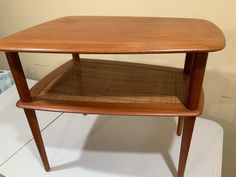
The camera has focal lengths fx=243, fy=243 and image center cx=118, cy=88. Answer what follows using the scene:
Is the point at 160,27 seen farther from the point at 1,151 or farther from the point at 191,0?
the point at 1,151

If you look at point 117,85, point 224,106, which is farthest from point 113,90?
point 224,106

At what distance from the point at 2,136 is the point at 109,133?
16.3 inches

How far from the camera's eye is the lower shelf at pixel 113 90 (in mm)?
593

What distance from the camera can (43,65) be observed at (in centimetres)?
130

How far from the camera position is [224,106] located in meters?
0.97

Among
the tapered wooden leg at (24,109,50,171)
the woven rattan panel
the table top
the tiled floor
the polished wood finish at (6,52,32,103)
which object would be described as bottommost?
the tiled floor

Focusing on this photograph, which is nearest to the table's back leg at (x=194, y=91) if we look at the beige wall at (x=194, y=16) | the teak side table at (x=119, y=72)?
the teak side table at (x=119, y=72)

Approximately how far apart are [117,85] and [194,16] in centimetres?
39

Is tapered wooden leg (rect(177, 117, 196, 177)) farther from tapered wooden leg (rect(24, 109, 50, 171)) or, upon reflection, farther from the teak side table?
tapered wooden leg (rect(24, 109, 50, 171))

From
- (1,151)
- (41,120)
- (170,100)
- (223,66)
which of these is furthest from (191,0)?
(1,151)

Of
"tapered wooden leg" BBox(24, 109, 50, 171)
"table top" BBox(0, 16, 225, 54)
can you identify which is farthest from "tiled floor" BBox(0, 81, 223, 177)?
"table top" BBox(0, 16, 225, 54)

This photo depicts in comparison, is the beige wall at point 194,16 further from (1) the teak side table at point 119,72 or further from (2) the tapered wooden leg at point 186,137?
(2) the tapered wooden leg at point 186,137

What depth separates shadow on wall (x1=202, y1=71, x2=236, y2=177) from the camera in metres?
0.93

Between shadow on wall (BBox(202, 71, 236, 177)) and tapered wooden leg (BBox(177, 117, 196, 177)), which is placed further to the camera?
shadow on wall (BBox(202, 71, 236, 177))
